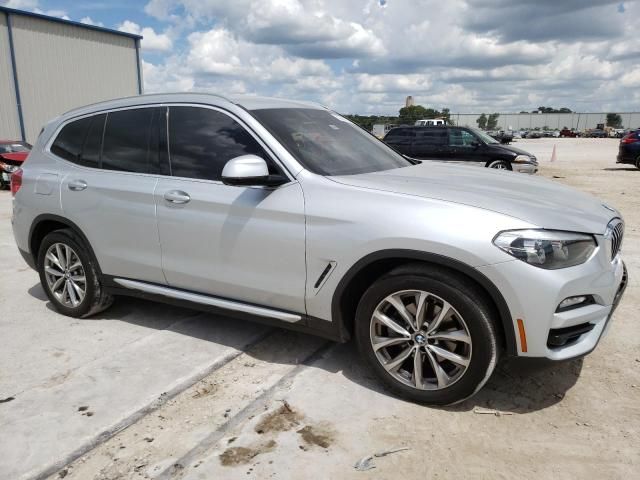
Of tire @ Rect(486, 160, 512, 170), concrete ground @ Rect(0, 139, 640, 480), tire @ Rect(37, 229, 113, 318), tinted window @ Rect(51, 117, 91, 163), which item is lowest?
concrete ground @ Rect(0, 139, 640, 480)

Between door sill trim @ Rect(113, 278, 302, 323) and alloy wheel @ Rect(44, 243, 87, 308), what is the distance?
503 millimetres

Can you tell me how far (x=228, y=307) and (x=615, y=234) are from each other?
2489mm

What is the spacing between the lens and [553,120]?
100m

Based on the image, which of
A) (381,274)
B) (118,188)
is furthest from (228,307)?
(118,188)

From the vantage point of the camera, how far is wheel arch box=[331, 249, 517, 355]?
276 cm

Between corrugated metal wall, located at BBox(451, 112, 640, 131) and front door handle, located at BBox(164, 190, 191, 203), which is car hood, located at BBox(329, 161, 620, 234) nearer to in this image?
front door handle, located at BBox(164, 190, 191, 203)

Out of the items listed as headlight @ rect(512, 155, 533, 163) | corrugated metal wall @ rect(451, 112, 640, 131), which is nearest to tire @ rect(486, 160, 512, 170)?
headlight @ rect(512, 155, 533, 163)

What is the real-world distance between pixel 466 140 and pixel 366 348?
12117mm

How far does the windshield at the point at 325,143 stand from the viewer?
352cm

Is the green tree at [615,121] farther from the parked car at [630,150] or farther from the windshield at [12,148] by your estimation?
the windshield at [12,148]

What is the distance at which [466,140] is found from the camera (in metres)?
14.3

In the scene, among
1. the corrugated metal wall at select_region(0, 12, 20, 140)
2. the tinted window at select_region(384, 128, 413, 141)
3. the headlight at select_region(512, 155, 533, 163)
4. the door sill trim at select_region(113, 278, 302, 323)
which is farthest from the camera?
the corrugated metal wall at select_region(0, 12, 20, 140)

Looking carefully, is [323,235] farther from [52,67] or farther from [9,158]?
[52,67]

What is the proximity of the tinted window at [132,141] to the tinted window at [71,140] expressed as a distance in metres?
0.29
